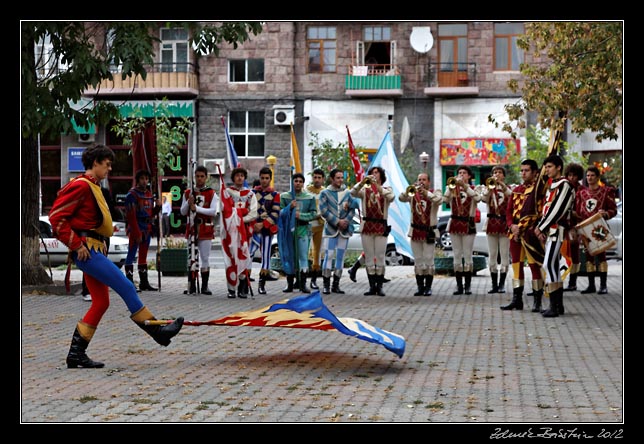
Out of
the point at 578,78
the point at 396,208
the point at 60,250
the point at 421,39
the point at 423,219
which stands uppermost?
the point at 421,39

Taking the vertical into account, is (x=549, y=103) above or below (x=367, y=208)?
above

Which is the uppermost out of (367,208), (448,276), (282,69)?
(282,69)

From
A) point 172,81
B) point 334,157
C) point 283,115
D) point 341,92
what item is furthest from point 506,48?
point 172,81

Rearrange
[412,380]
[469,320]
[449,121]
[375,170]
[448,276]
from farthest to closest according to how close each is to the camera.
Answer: [449,121]
[448,276]
[375,170]
[469,320]
[412,380]

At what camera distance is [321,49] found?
41.4m

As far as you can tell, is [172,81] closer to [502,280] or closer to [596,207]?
[502,280]

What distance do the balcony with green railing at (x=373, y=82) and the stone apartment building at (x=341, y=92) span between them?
46 mm

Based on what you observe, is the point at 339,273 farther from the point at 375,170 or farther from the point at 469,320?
A: the point at 469,320

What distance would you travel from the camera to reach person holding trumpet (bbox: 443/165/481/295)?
17.2 m

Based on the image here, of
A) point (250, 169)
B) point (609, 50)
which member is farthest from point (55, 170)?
point (609, 50)

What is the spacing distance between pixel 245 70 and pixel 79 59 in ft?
87.6

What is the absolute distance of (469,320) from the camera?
13.4 metres

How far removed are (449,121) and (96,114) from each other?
2598 cm

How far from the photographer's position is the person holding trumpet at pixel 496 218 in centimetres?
1691
